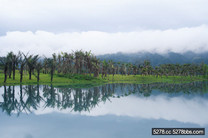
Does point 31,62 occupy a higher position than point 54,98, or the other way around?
point 31,62

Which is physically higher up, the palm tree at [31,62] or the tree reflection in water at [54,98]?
the palm tree at [31,62]

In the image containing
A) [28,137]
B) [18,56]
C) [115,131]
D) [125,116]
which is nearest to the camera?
[28,137]

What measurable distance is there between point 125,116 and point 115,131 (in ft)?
20.8

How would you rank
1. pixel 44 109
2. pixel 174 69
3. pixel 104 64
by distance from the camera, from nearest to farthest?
pixel 44 109 < pixel 104 64 < pixel 174 69

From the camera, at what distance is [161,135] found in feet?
54.6

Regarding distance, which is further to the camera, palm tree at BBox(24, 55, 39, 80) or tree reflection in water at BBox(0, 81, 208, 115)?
palm tree at BBox(24, 55, 39, 80)

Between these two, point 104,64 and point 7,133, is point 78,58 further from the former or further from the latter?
point 7,133

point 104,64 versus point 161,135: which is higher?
point 104,64

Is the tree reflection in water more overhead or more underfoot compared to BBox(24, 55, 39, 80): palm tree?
more underfoot

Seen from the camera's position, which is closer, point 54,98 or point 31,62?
point 54,98

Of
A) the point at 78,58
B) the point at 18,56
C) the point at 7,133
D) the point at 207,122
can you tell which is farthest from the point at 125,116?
the point at 78,58

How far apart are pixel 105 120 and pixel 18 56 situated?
71601 millimetres

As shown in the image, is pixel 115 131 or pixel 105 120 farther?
pixel 105 120

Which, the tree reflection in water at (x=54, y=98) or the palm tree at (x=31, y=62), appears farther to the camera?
the palm tree at (x=31, y=62)
